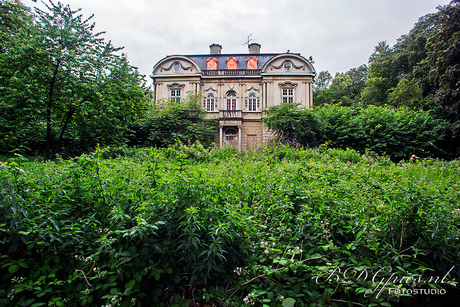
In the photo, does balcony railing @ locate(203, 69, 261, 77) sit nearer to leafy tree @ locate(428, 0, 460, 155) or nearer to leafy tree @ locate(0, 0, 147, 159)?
leafy tree @ locate(0, 0, 147, 159)

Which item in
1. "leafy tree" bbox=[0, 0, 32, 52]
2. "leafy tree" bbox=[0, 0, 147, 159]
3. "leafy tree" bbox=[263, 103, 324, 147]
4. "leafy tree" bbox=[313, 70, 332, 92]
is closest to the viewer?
"leafy tree" bbox=[0, 0, 147, 159]

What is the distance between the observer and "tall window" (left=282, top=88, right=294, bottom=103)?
2484cm

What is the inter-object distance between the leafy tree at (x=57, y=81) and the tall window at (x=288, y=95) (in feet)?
54.7

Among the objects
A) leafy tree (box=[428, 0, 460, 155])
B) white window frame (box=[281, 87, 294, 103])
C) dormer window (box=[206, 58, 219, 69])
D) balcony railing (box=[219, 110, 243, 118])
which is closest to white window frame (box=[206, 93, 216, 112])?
balcony railing (box=[219, 110, 243, 118])

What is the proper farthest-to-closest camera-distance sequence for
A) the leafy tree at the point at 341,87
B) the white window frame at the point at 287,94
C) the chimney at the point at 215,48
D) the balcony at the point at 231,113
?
the leafy tree at the point at 341,87, the chimney at the point at 215,48, the white window frame at the point at 287,94, the balcony at the point at 231,113

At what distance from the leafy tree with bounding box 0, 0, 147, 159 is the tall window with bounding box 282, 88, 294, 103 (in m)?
16.7

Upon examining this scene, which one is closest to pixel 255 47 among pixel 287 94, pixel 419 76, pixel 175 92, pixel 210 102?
pixel 287 94

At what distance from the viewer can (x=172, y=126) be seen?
19.7m

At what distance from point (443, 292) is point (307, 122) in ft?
55.8

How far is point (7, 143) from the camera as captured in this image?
12133 millimetres

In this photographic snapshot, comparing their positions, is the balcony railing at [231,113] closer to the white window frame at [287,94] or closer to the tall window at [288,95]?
the white window frame at [287,94]

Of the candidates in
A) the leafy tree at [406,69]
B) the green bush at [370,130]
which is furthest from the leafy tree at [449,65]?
the leafy tree at [406,69]

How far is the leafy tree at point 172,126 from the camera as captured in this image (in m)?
18.8

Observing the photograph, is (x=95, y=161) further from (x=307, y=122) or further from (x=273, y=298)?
(x=307, y=122)
